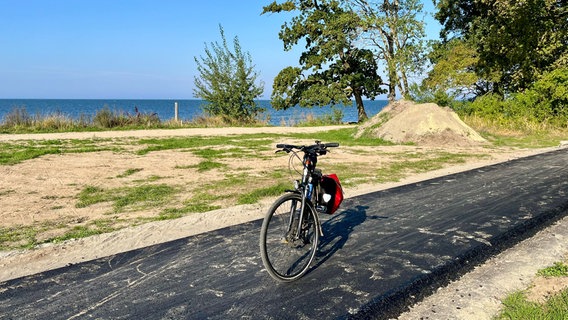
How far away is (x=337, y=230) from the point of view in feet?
19.4

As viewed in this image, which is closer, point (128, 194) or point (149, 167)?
point (128, 194)

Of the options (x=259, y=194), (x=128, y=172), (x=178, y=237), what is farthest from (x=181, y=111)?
(x=178, y=237)

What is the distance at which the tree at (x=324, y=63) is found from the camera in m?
31.6

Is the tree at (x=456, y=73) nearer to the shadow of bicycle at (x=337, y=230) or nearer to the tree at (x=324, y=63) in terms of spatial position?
the tree at (x=324, y=63)

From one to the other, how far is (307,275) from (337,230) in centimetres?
162

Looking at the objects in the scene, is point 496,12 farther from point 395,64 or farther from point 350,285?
point 350,285

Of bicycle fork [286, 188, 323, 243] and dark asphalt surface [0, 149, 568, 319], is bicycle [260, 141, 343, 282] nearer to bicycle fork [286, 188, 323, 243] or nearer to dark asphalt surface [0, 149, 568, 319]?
bicycle fork [286, 188, 323, 243]

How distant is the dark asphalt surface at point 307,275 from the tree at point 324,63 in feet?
84.9

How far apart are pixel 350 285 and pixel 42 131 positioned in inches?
807

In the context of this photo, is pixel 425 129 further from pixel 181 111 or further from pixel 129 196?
pixel 181 111

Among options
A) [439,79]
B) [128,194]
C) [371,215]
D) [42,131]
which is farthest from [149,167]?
[439,79]

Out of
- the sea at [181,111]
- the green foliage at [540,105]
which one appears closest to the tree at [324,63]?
the sea at [181,111]

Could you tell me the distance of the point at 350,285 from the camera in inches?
161

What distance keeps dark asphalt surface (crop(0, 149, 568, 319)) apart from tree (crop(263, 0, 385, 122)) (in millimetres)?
25872
